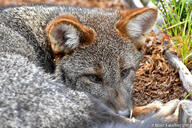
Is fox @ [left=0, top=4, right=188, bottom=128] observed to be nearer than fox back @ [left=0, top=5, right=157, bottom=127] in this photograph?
Yes

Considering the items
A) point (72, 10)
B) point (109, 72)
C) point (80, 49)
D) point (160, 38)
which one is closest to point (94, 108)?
point (109, 72)

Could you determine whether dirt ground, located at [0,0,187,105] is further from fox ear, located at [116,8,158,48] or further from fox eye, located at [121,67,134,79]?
fox ear, located at [116,8,158,48]

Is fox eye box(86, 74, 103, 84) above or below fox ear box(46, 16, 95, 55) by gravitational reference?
below

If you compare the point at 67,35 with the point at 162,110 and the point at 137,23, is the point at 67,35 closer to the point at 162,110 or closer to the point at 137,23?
the point at 137,23

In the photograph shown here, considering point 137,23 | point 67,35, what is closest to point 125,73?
point 137,23

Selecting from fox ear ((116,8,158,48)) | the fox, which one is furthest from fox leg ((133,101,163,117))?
fox ear ((116,8,158,48))

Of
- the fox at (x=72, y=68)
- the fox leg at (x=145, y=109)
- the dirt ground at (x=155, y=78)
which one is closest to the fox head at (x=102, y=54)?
the fox at (x=72, y=68)

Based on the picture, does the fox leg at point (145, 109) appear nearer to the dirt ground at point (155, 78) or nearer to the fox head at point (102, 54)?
the fox head at point (102, 54)

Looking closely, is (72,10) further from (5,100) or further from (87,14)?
(5,100)

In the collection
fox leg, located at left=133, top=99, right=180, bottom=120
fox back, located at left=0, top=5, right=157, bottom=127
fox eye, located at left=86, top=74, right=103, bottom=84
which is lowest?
fox leg, located at left=133, top=99, right=180, bottom=120

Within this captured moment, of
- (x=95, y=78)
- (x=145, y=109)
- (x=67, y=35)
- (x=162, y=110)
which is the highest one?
(x=67, y=35)
